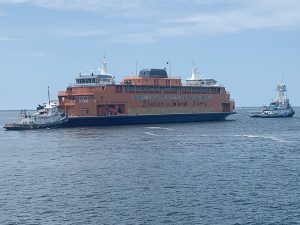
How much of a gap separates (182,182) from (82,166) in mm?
14495

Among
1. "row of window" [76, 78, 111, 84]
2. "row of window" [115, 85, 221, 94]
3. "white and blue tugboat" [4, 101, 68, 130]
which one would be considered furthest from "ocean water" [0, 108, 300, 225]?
"row of window" [115, 85, 221, 94]

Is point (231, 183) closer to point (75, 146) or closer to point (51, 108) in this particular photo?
point (75, 146)

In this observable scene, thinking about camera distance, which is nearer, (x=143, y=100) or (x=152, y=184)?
(x=152, y=184)

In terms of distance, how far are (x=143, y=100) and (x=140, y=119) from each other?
440cm

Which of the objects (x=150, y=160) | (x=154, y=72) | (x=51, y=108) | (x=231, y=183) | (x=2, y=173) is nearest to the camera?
(x=231, y=183)

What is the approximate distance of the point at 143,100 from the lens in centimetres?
12750

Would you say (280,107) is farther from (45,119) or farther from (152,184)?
(152,184)

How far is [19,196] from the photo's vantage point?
41.4 meters

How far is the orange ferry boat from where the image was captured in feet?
385

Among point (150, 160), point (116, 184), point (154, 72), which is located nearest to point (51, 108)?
point (154, 72)

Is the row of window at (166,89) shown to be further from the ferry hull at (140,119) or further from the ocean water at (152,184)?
the ocean water at (152,184)

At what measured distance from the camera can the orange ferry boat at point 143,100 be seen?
385 ft

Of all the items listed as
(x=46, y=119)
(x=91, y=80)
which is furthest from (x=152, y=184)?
(x=91, y=80)

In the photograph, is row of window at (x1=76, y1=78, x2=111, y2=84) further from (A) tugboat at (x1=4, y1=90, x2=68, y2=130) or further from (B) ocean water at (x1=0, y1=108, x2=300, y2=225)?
(B) ocean water at (x1=0, y1=108, x2=300, y2=225)
